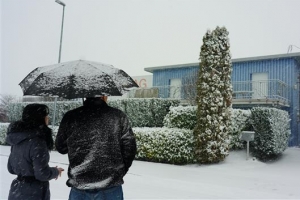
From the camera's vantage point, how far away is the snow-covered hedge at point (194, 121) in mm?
13328

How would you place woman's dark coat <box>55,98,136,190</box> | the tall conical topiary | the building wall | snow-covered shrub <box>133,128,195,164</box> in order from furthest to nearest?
the building wall < snow-covered shrub <box>133,128,195,164</box> < the tall conical topiary < woman's dark coat <box>55,98,136,190</box>

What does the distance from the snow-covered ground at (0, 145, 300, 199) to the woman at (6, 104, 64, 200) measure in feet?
12.4

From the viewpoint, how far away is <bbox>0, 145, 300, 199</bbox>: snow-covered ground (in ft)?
25.1

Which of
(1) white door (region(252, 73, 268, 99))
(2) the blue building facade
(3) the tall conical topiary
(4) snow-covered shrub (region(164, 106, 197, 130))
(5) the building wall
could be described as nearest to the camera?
(3) the tall conical topiary

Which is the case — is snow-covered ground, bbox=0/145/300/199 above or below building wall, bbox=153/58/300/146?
below

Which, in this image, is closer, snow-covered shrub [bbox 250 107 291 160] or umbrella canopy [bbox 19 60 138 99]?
umbrella canopy [bbox 19 60 138 99]

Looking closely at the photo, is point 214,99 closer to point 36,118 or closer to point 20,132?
point 36,118

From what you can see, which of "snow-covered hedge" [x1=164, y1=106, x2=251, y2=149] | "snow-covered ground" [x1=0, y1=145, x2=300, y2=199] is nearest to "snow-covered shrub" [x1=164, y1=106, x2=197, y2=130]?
"snow-covered hedge" [x1=164, y1=106, x2=251, y2=149]

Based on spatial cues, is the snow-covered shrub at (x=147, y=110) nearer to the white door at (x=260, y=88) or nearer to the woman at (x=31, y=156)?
the white door at (x=260, y=88)

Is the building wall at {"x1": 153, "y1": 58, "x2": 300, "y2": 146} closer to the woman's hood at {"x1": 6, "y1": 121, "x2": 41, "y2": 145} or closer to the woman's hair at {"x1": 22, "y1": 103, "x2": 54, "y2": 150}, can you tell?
the woman's hair at {"x1": 22, "y1": 103, "x2": 54, "y2": 150}

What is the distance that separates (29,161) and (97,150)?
964 mm

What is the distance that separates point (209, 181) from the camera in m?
9.38

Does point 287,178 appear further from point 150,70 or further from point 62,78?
point 150,70

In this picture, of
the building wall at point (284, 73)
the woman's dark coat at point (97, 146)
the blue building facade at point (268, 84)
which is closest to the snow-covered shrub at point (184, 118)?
the blue building facade at point (268, 84)
